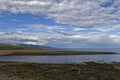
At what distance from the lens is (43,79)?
44.3 meters

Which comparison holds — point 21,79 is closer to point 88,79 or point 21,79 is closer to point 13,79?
point 13,79

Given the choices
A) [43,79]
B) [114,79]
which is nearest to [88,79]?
[114,79]

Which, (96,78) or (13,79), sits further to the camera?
(96,78)

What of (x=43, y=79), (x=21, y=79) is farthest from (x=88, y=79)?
(x=21, y=79)

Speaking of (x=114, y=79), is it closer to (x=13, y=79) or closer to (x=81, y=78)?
(x=81, y=78)

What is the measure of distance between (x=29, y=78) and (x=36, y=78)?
1.30 m

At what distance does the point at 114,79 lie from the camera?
46.8 metres

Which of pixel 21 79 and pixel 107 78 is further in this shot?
pixel 107 78

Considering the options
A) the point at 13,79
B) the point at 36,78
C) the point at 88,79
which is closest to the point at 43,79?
the point at 36,78

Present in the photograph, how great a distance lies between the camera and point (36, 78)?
4522 cm

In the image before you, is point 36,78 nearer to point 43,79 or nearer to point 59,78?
point 43,79

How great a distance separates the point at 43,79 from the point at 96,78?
34.3 feet

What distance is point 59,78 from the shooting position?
4619cm

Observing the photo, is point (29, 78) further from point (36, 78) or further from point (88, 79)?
point (88, 79)
